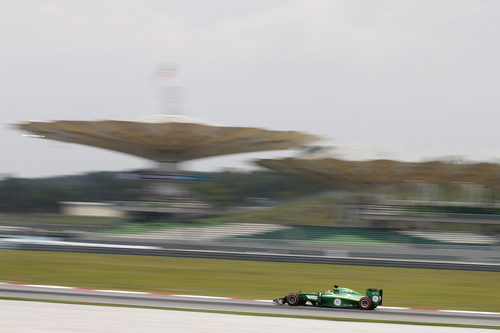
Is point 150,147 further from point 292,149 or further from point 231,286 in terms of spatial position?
point 231,286

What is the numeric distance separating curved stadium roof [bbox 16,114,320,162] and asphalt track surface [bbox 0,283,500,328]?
24956 mm

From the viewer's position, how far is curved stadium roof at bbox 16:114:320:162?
4156cm

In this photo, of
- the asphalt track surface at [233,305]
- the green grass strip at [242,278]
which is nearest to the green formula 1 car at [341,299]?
the asphalt track surface at [233,305]

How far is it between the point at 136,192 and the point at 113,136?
715 cm

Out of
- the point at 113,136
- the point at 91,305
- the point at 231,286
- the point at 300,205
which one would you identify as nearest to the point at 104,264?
the point at 231,286

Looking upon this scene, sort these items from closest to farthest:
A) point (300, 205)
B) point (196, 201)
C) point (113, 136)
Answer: point (113, 136) < point (196, 201) < point (300, 205)

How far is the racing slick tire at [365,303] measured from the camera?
1426cm

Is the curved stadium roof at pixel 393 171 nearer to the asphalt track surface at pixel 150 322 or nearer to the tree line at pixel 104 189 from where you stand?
the asphalt track surface at pixel 150 322

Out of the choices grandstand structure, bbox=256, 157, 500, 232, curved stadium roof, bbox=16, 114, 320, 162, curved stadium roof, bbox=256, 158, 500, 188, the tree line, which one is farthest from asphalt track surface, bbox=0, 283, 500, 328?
the tree line

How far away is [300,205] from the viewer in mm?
61719

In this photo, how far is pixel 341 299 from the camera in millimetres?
14125

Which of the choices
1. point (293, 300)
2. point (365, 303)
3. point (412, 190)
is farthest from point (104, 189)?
point (365, 303)

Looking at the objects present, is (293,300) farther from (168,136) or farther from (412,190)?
(412,190)

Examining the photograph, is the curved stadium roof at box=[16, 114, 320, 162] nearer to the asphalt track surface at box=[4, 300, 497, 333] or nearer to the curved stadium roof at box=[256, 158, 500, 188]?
the curved stadium roof at box=[256, 158, 500, 188]
